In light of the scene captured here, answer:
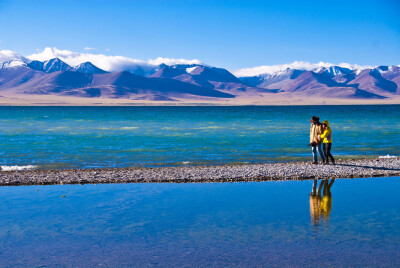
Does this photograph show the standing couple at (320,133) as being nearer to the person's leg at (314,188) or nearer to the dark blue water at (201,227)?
the person's leg at (314,188)

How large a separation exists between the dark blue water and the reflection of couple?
2cm

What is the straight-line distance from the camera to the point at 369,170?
635 inches

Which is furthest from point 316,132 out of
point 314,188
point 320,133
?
point 314,188

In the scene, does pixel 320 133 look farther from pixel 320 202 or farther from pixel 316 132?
pixel 320 202

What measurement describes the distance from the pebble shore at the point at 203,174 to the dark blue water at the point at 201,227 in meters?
1.41

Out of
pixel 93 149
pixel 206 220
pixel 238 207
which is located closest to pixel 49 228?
pixel 206 220

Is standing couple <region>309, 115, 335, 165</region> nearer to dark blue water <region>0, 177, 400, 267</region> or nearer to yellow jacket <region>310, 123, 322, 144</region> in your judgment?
yellow jacket <region>310, 123, 322, 144</region>

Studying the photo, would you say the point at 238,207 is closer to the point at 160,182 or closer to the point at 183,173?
the point at 160,182

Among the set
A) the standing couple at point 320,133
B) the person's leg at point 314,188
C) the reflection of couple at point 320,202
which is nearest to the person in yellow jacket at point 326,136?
the standing couple at point 320,133

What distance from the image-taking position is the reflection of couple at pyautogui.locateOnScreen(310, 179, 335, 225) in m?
9.65

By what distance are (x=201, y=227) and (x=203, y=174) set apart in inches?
254

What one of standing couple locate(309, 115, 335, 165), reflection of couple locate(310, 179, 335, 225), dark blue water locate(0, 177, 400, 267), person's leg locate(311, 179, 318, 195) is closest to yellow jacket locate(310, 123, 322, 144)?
standing couple locate(309, 115, 335, 165)

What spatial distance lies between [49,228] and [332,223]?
17.8ft

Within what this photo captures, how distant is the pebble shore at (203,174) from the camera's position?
1449 centimetres
